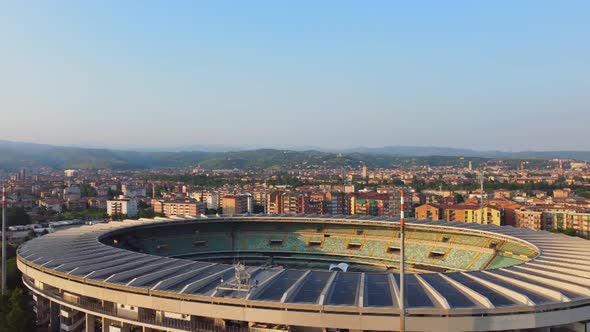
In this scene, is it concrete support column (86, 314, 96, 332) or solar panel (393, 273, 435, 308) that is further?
concrete support column (86, 314, 96, 332)

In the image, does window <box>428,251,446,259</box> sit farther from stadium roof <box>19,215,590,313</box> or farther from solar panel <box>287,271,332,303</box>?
solar panel <box>287,271,332,303</box>

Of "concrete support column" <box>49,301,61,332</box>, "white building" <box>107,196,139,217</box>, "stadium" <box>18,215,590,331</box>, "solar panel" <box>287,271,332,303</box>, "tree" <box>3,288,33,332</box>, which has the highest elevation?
"solar panel" <box>287,271,332,303</box>

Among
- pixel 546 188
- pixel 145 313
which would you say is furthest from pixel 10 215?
pixel 546 188

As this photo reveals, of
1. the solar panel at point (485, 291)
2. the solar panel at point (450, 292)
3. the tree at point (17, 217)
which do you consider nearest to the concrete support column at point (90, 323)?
the solar panel at point (450, 292)

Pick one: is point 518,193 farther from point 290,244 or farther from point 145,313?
point 145,313

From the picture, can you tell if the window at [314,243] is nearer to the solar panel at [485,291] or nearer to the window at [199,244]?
the window at [199,244]

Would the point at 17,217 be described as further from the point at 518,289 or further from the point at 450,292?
the point at 518,289

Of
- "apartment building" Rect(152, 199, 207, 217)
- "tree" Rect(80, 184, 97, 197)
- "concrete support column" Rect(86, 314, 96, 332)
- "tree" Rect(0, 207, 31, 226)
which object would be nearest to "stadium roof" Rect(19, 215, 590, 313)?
"concrete support column" Rect(86, 314, 96, 332)

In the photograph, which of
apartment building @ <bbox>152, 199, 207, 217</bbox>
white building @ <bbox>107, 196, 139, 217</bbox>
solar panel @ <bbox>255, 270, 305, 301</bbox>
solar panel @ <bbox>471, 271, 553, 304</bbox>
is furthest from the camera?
white building @ <bbox>107, 196, 139, 217</bbox>

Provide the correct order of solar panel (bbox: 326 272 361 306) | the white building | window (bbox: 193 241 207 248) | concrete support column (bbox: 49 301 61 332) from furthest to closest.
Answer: the white building
window (bbox: 193 241 207 248)
concrete support column (bbox: 49 301 61 332)
solar panel (bbox: 326 272 361 306)
